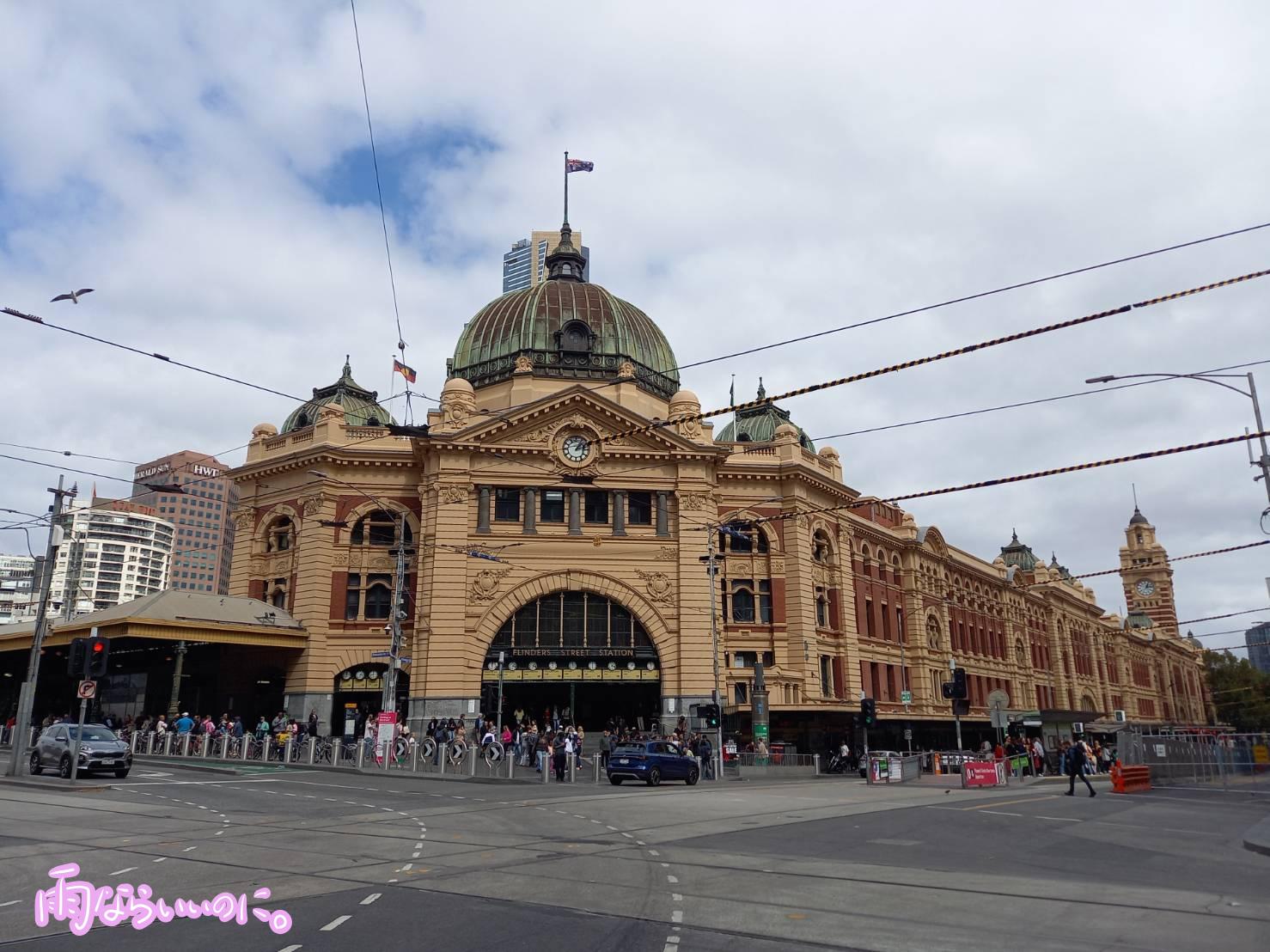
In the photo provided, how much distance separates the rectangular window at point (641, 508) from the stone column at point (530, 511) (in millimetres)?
4891

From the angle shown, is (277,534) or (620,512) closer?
(620,512)

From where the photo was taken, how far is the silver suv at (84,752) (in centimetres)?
2753

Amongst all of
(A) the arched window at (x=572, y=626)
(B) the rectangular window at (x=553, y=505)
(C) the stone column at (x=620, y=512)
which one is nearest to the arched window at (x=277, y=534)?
(A) the arched window at (x=572, y=626)

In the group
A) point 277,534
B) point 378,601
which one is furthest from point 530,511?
point 277,534

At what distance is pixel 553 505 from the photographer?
160 ft

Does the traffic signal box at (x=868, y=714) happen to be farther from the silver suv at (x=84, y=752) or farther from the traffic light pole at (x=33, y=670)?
the traffic light pole at (x=33, y=670)

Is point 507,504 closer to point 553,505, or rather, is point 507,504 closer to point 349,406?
point 553,505

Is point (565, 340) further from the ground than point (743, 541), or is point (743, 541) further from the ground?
point (565, 340)

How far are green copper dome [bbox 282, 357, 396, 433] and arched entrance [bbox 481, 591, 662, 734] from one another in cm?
1834

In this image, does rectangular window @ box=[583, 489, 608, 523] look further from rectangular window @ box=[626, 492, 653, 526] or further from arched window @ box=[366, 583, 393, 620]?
arched window @ box=[366, 583, 393, 620]

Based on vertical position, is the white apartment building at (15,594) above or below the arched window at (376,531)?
above

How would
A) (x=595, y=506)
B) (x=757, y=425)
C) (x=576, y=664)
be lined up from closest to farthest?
(x=576, y=664) → (x=595, y=506) → (x=757, y=425)

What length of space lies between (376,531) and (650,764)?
76.3 feet

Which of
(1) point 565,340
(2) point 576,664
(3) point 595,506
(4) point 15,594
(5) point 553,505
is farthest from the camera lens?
(4) point 15,594
